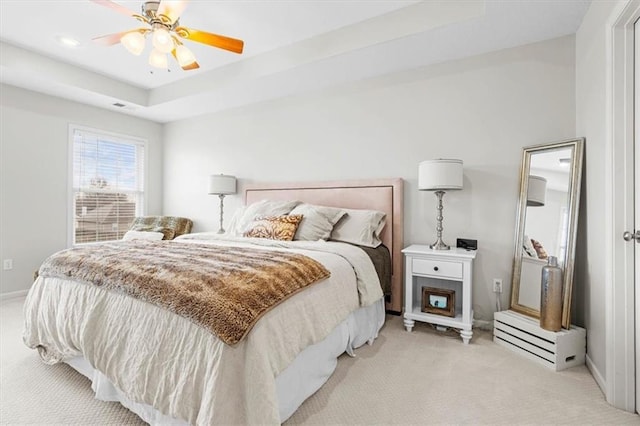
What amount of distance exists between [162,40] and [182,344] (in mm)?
2001

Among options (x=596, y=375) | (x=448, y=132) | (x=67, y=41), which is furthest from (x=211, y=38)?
(x=596, y=375)

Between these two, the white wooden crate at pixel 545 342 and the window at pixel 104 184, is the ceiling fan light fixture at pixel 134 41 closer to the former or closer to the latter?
the window at pixel 104 184

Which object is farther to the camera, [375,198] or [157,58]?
[375,198]

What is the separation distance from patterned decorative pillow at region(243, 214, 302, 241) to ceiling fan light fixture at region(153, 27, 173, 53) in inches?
61.7

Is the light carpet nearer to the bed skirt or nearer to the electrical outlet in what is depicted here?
the bed skirt

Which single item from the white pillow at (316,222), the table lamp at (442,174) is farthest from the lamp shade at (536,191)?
the white pillow at (316,222)

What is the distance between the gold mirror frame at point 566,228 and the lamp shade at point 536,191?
→ 0.09ft

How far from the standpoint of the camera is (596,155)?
1.98m

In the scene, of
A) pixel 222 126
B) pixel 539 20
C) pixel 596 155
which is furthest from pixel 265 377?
pixel 222 126

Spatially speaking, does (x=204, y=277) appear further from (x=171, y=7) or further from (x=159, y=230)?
(x=159, y=230)

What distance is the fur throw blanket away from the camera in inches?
49.8

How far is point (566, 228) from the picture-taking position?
2.23 m

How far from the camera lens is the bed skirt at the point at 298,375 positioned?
145 centimetres

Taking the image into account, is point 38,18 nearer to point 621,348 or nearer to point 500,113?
point 500,113
